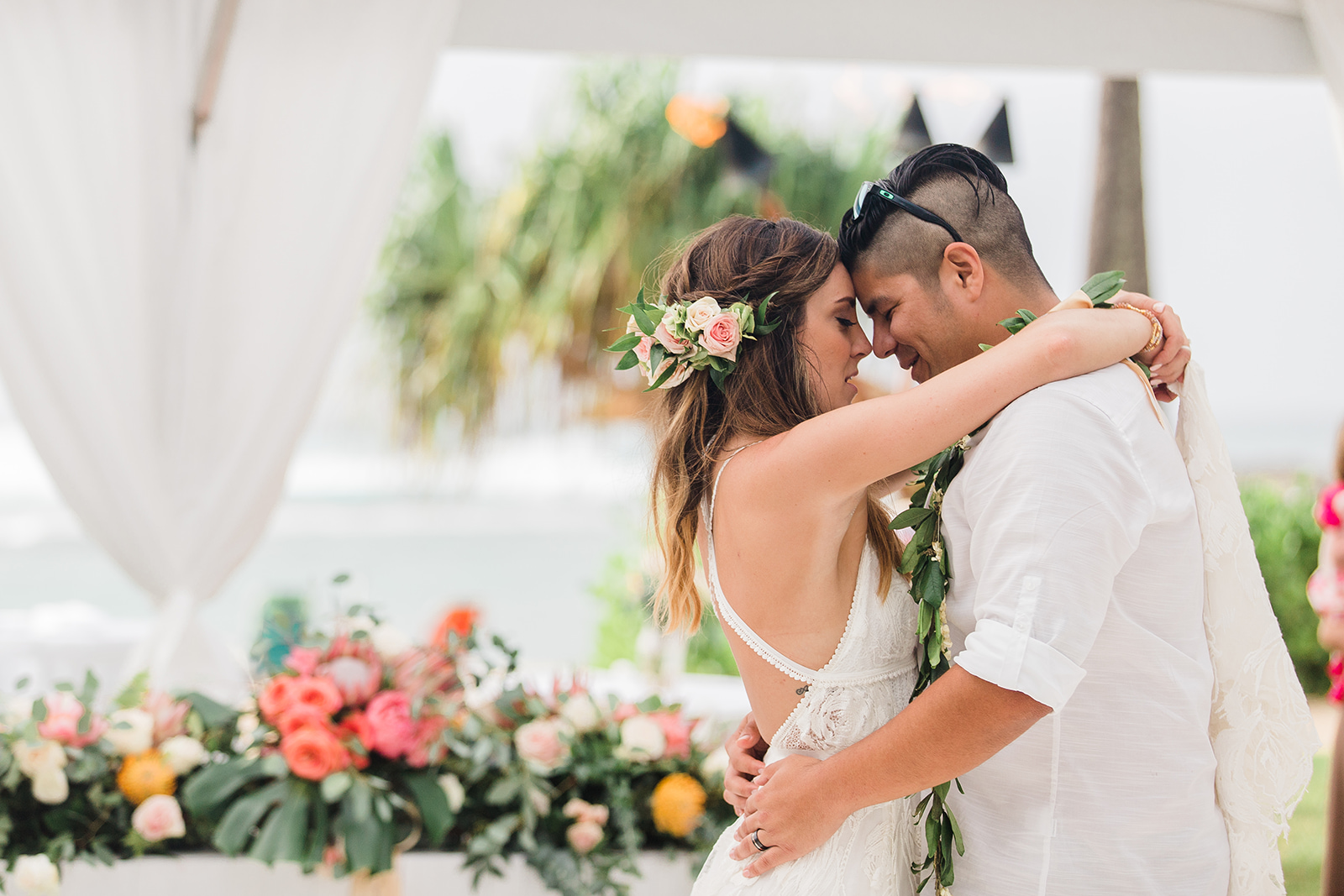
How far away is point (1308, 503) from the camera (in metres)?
8.88

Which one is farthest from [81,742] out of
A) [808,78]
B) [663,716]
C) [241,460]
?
[808,78]

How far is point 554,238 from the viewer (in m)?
9.69

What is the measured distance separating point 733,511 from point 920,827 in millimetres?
675

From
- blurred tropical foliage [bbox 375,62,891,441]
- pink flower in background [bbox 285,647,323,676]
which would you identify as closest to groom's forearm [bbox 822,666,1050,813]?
pink flower in background [bbox 285,647,323,676]

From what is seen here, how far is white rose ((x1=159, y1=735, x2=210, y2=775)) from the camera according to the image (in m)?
2.54

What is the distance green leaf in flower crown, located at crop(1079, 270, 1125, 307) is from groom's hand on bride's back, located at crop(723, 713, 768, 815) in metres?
0.94

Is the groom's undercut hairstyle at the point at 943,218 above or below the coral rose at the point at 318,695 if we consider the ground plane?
above

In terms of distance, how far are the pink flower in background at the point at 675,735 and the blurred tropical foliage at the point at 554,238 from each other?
6.94 m

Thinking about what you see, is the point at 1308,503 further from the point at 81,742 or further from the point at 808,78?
the point at 81,742

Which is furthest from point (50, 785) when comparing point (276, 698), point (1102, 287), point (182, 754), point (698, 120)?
point (698, 120)

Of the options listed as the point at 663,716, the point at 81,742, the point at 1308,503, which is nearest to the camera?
the point at 81,742

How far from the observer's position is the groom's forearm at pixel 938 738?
132 cm

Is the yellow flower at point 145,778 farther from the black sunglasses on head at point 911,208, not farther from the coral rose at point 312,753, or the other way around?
the black sunglasses on head at point 911,208

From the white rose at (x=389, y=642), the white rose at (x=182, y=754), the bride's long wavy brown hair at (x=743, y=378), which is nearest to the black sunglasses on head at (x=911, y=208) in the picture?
the bride's long wavy brown hair at (x=743, y=378)
